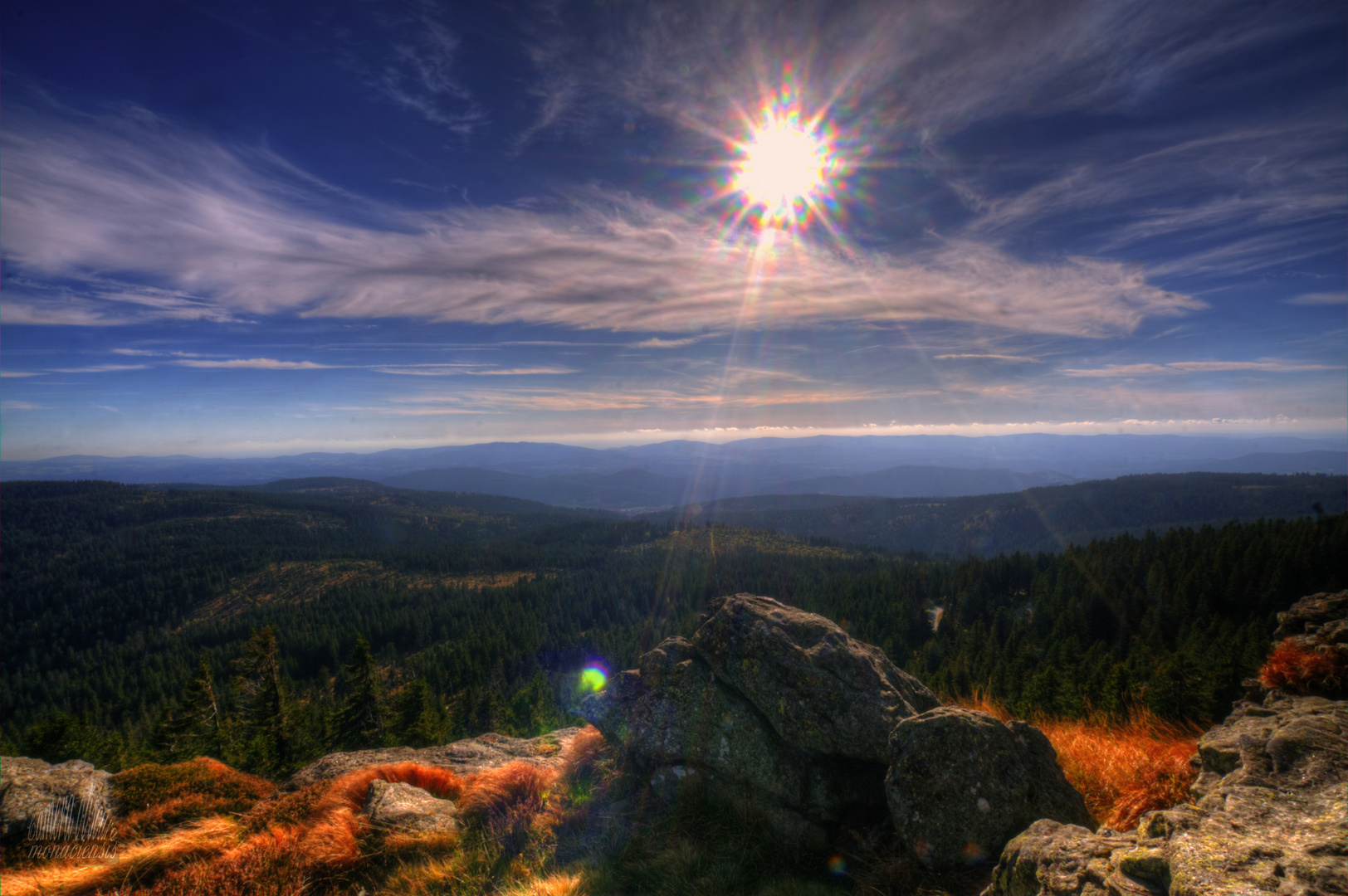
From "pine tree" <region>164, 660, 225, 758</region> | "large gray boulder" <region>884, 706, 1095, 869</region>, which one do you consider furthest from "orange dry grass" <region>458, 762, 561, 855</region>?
"pine tree" <region>164, 660, 225, 758</region>

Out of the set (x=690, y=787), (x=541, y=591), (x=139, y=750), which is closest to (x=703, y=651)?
(x=690, y=787)

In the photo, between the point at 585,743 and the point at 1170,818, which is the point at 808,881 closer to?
the point at 1170,818

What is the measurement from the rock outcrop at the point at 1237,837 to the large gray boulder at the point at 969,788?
1001 mm

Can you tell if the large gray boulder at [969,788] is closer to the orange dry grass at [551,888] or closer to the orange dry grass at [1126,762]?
the orange dry grass at [1126,762]

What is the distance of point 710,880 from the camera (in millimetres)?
7117

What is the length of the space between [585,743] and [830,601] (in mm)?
96429

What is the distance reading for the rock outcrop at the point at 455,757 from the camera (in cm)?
1355

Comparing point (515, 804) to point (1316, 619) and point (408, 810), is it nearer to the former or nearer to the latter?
point (408, 810)

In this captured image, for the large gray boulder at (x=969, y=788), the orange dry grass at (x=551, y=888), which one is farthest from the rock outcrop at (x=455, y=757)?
the large gray boulder at (x=969, y=788)

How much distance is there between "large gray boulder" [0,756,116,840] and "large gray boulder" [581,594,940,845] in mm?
9978

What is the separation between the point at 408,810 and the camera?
9242mm

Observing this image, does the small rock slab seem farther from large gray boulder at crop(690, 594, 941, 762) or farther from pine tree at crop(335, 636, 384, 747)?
pine tree at crop(335, 636, 384, 747)

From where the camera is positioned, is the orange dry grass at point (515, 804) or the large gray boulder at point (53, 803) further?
the large gray boulder at point (53, 803)

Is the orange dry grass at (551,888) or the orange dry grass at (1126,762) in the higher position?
the orange dry grass at (1126,762)
